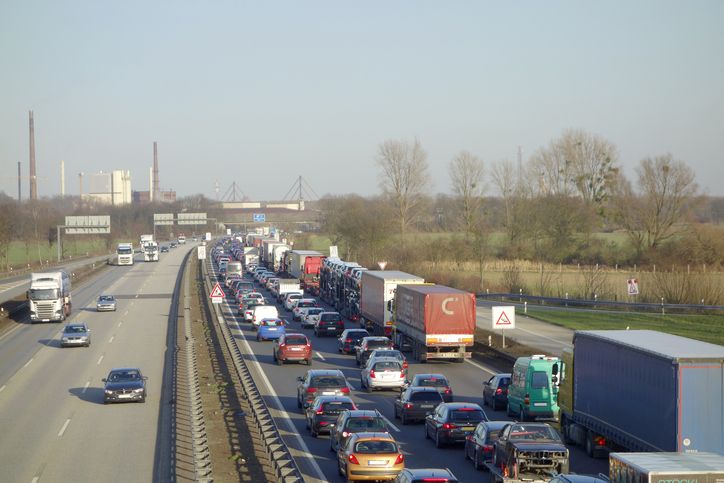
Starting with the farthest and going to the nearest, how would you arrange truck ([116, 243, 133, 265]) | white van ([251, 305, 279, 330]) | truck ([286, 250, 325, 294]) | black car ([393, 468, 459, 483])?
truck ([116, 243, 133, 265]) → truck ([286, 250, 325, 294]) → white van ([251, 305, 279, 330]) → black car ([393, 468, 459, 483])

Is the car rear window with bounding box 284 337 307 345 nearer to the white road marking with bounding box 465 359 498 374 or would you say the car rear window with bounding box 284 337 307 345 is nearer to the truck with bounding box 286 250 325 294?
the white road marking with bounding box 465 359 498 374

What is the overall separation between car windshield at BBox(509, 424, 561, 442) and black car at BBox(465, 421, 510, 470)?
0.80 metres

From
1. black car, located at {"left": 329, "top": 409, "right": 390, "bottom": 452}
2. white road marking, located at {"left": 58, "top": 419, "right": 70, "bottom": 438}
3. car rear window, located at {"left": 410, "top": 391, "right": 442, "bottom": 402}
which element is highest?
black car, located at {"left": 329, "top": 409, "right": 390, "bottom": 452}

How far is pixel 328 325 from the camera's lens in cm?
5247

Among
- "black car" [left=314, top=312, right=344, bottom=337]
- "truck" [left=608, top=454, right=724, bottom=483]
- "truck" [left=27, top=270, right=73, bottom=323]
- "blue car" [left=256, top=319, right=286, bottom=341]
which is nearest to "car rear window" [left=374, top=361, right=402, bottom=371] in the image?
"blue car" [left=256, top=319, right=286, bottom=341]

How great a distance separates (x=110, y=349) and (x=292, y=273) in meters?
42.5

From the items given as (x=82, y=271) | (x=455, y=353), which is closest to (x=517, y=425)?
(x=455, y=353)

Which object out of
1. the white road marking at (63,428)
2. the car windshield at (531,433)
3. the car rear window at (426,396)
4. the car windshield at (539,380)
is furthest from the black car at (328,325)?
the car windshield at (531,433)

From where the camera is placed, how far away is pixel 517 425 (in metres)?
19.5

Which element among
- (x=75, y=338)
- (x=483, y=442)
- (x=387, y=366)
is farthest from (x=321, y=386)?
(x=75, y=338)

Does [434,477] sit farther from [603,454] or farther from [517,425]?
[603,454]

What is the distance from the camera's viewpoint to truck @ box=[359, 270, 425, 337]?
158 feet

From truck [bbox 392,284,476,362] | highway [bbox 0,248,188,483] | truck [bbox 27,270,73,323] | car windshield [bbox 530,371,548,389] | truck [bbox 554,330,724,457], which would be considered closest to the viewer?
truck [bbox 554,330,724,457]

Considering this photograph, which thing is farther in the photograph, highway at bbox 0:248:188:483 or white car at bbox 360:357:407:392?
white car at bbox 360:357:407:392
